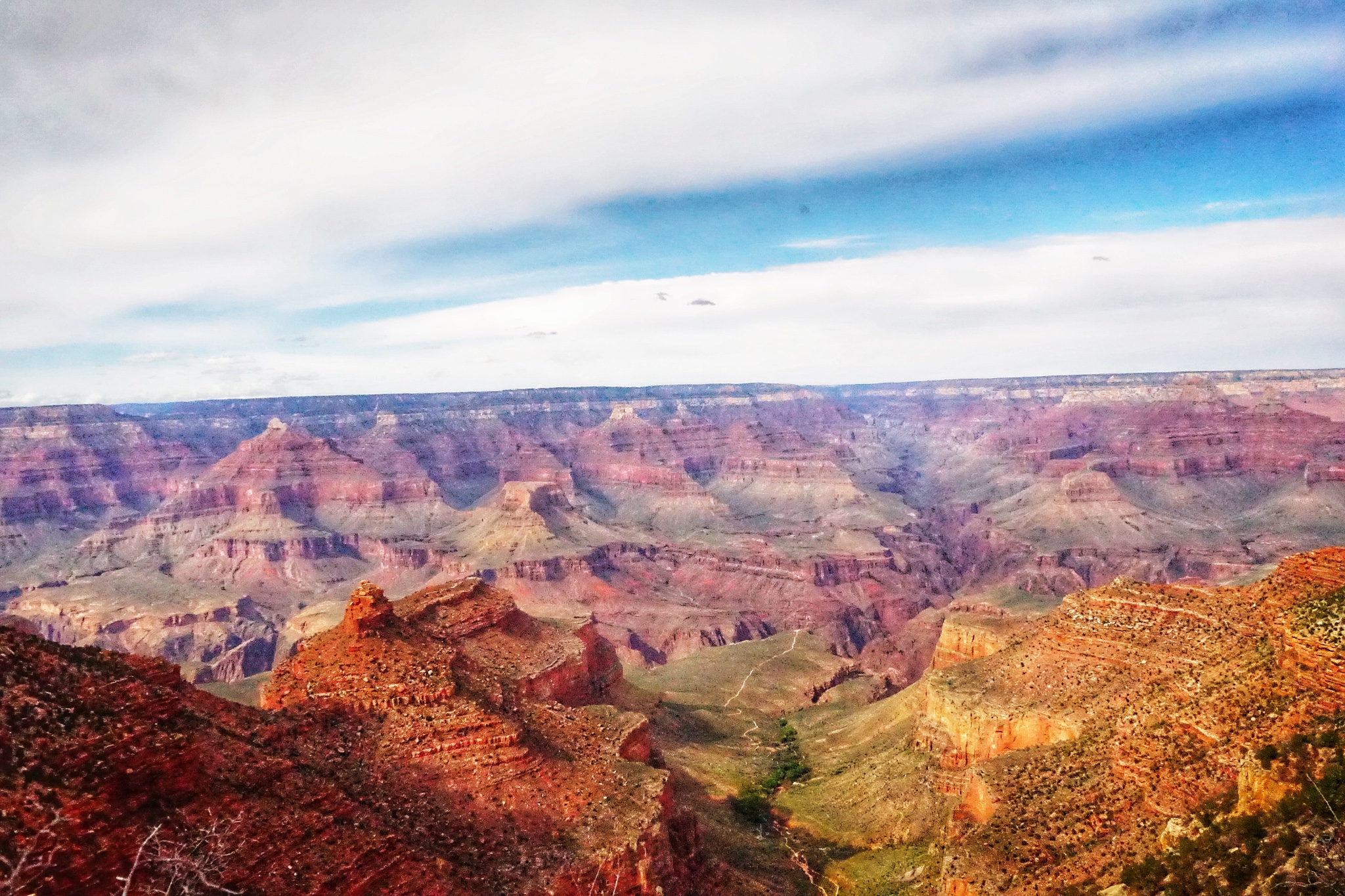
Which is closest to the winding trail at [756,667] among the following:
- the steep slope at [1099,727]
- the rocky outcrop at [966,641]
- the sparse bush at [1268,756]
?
the rocky outcrop at [966,641]

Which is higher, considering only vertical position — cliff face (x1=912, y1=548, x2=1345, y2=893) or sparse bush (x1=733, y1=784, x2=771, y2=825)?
cliff face (x1=912, y1=548, x2=1345, y2=893)

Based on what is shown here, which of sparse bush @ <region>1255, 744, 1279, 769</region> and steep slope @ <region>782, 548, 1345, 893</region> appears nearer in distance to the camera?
sparse bush @ <region>1255, 744, 1279, 769</region>

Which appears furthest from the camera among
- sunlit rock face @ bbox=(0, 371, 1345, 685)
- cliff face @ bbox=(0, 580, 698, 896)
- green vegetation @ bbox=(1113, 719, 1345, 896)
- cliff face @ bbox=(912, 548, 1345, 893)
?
sunlit rock face @ bbox=(0, 371, 1345, 685)

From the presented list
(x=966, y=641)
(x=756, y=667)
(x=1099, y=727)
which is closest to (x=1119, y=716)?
(x=1099, y=727)

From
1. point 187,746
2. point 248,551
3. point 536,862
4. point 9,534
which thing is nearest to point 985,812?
point 536,862

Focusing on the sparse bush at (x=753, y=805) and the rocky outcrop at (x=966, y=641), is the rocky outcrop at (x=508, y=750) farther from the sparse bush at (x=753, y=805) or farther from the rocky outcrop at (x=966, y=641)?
the rocky outcrop at (x=966, y=641)

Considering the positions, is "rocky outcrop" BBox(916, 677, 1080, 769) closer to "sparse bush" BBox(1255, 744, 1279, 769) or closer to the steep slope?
the steep slope

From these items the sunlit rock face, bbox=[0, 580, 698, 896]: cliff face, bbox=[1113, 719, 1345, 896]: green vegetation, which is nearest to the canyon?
bbox=[0, 580, 698, 896]: cliff face
